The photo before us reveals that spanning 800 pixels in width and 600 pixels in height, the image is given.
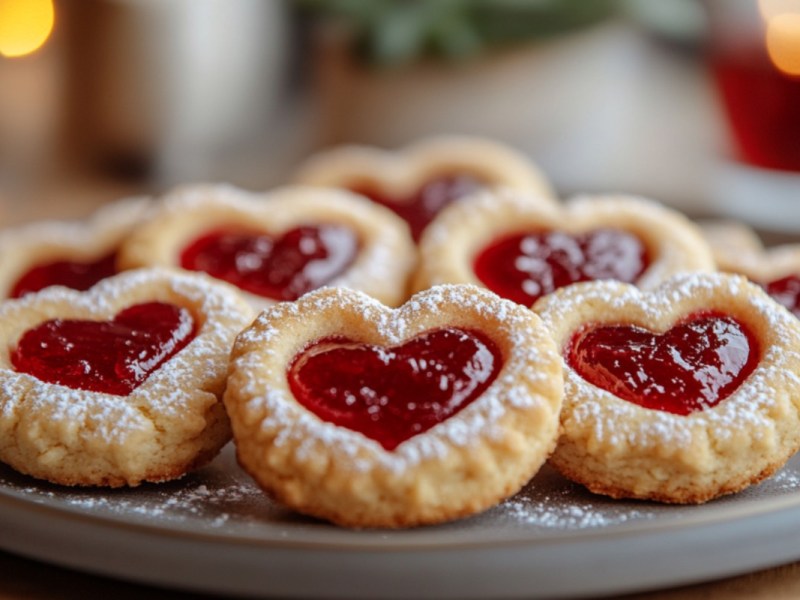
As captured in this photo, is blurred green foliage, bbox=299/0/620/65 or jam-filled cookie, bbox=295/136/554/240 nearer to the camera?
jam-filled cookie, bbox=295/136/554/240

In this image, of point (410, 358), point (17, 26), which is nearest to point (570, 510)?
point (410, 358)

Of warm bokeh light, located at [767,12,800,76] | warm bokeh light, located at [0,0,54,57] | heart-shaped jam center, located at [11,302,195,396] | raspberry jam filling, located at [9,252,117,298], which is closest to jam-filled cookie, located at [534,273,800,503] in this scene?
heart-shaped jam center, located at [11,302,195,396]

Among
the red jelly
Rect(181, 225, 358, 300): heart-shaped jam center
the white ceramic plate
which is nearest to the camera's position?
the white ceramic plate

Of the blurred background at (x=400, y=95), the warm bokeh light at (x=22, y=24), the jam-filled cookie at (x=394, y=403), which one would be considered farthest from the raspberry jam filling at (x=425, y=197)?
the warm bokeh light at (x=22, y=24)

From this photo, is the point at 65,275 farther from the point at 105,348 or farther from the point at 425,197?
the point at 425,197

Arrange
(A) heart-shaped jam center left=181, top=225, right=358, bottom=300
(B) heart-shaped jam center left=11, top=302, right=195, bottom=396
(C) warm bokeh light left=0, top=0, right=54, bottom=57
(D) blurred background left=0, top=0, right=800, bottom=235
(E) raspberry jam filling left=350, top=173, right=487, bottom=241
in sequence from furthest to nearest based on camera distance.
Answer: (C) warm bokeh light left=0, top=0, right=54, bottom=57 → (D) blurred background left=0, top=0, right=800, bottom=235 → (E) raspberry jam filling left=350, top=173, right=487, bottom=241 → (A) heart-shaped jam center left=181, top=225, right=358, bottom=300 → (B) heart-shaped jam center left=11, top=302, right=195, bottom=396

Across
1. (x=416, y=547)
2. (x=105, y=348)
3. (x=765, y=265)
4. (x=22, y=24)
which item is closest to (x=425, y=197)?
(x=765, y=265)

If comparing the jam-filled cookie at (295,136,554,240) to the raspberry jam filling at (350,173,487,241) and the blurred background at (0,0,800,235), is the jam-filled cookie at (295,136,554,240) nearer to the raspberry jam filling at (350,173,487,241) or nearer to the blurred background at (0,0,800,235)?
the raspberry jam filling at (350,173,487,241)

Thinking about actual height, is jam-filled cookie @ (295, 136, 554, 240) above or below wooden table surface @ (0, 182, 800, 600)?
above
